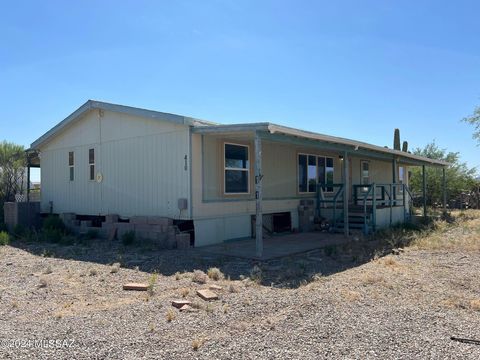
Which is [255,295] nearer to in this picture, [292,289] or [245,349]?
[292,289]

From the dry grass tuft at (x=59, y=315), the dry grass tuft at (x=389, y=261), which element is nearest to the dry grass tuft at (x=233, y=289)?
the dry grass tuft at (x=59, y=315)

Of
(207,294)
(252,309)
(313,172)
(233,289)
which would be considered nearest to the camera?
(252,309)

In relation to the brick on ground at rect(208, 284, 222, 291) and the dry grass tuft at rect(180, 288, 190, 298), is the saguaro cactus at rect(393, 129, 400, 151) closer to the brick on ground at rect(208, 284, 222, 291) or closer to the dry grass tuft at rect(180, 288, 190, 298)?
the brick on ground at rect(208, 284, 222, 291)

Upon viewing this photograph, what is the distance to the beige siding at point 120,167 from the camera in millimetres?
10703

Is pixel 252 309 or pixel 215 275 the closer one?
pixel 252 309

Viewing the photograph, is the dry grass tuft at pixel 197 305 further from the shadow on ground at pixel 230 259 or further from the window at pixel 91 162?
the window at pixel 91 162

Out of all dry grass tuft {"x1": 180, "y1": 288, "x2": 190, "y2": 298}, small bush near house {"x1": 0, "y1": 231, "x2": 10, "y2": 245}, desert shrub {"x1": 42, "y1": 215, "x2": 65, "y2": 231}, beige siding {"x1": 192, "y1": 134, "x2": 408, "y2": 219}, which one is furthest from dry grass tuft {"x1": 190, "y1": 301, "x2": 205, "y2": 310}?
desert shrub {"x1": 42, "y1": 215, "x2": 65, "y2": 231}

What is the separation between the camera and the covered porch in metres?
9.49

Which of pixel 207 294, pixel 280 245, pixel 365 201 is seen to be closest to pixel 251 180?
pixel 280 245

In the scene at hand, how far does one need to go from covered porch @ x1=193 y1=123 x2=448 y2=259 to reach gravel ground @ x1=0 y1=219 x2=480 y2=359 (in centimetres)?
206

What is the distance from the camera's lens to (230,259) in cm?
862

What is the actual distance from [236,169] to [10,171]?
11.5 m

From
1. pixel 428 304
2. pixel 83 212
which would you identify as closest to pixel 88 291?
pixel 428 304

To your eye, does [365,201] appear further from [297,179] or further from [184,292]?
[184,292]
